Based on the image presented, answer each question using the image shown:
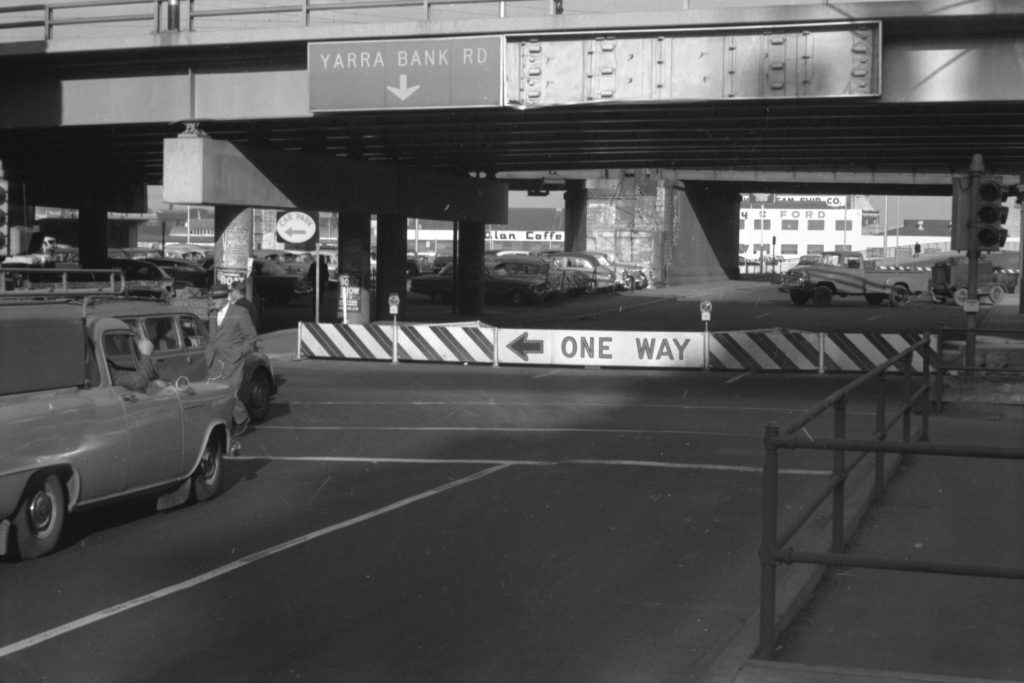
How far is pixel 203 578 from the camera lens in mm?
8336

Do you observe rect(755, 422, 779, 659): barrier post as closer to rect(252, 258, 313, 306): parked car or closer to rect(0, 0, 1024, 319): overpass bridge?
rect(0, 0, 1024, 319): overpass bridge

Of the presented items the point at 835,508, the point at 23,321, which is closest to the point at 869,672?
the point at 835,508

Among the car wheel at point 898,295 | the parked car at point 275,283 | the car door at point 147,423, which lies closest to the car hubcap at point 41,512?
the car door at point 147,423

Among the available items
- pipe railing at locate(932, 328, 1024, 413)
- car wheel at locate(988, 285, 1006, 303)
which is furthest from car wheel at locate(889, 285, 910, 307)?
pipe railing at locate(932, 328, 1024, 413)

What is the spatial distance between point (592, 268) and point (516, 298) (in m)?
8.64

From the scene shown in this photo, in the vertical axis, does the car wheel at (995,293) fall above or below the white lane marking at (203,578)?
above

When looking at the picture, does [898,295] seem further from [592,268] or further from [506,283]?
Answer: [506,283]

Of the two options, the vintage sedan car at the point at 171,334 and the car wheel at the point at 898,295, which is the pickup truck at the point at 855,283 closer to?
the car wheel at the point at 898,295

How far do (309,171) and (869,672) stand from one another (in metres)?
26.4

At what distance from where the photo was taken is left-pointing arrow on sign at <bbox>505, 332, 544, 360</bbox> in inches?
982

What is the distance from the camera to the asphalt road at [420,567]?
6.65m

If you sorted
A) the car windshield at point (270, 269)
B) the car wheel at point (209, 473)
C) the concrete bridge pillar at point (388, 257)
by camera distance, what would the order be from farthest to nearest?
the car windshield at point (270, 269), the concrete bridge pillar at point (388, 257), the car wheel at point (209, 473)

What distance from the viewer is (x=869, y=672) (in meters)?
5.51

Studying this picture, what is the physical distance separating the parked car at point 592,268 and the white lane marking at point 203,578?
43.0 m
